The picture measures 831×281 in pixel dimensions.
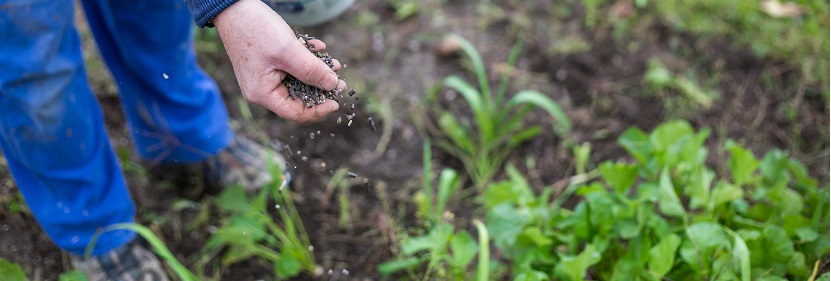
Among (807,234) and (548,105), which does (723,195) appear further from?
(548,105)

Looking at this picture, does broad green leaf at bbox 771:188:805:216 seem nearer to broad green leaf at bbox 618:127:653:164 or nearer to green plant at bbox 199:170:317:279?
broad green leaf at bbox 618:127:653:164

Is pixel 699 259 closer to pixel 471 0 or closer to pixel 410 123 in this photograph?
pixel 410 123

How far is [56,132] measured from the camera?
1455 mm

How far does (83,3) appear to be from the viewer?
1674mm

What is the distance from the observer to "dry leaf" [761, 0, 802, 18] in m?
2.82

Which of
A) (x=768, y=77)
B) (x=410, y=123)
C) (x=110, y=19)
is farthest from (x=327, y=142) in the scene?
(x=768, y=77)

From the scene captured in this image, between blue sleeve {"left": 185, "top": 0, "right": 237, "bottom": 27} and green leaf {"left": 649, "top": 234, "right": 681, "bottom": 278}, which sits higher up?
blue sleeve {"left": 185, "top": 0, "right": 237, "bottom": 27}

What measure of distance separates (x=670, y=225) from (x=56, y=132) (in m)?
1.35

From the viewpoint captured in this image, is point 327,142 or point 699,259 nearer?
point 699,259

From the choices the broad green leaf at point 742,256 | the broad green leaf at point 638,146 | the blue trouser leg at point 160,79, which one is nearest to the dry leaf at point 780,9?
the broad green leaf at point 638,146

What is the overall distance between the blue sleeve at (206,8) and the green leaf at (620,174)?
0.96m

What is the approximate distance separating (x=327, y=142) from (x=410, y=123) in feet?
0.96

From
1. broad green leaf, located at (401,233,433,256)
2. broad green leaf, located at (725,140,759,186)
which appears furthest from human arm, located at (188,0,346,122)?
broad green leaf, located at (725,140,759,186)

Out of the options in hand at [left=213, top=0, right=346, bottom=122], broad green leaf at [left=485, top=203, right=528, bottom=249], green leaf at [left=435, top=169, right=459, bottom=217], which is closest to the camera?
hand at [left=213, top=0, right=346, bottom=122]
